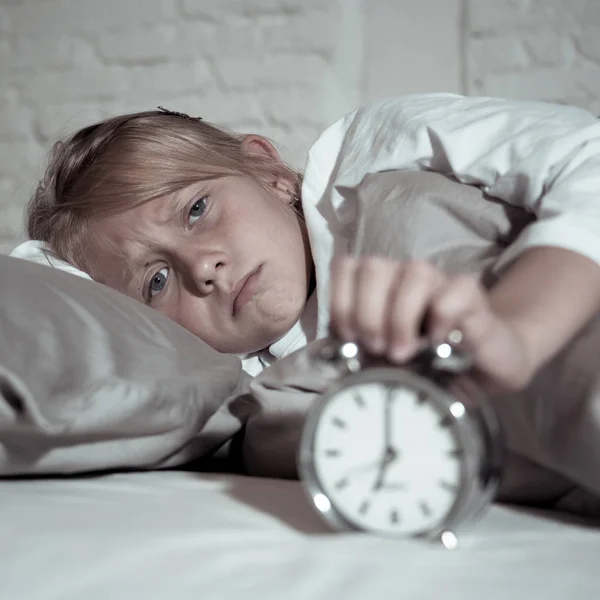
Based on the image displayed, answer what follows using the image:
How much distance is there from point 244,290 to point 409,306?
0.67m

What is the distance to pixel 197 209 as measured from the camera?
1.21m

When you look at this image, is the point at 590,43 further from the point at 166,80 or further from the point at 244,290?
the point at 244,290

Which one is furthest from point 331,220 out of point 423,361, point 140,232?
point 423,361

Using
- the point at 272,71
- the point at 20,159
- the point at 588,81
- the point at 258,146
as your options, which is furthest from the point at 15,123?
the point at 588,81

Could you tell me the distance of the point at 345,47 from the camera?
1.97 meters

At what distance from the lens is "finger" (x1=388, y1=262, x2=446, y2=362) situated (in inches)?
19.5

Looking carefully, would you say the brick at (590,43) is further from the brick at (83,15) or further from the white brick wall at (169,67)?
the brick at (83,15)

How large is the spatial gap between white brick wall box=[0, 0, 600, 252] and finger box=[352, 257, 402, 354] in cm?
148

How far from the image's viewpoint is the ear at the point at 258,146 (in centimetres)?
142

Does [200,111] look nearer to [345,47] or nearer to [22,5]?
[345,47]

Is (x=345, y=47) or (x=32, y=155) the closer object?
(x=345, y=47)

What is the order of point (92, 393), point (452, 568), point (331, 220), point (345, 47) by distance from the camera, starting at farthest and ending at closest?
1. point (345, 47)
2. point (331, 220)
3. point (92, 393)
4. point (452, 568)

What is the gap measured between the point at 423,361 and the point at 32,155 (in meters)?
1.90

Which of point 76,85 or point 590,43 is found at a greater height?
point 590,43
